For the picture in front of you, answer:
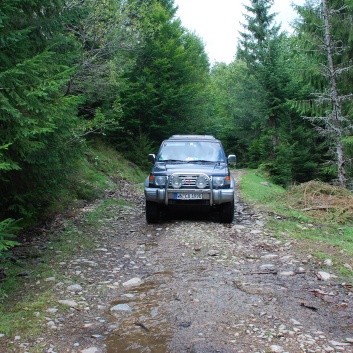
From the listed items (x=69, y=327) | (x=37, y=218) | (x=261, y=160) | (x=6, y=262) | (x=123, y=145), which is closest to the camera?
(x=69, y=327)

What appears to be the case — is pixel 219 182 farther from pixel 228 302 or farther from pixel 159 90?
pixel 159 90

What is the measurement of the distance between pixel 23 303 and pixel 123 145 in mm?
19790

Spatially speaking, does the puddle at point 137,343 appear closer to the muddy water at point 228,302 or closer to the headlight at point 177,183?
the muddy water at point 228,302

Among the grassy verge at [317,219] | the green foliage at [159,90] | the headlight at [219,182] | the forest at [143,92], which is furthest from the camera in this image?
the green foliage at [159,90]

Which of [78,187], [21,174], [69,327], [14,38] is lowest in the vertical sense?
[69,327]

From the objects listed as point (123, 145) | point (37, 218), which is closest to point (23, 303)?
point (37, 218)

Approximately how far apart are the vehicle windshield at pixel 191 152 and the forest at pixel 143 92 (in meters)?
2.33

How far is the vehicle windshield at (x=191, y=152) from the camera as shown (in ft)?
32.6

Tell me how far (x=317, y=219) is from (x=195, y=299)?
21.0 ft

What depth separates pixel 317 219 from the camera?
9.95m

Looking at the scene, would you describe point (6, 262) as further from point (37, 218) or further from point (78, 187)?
point (78, 187)

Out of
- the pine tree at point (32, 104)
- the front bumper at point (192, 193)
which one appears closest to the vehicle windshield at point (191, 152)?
the front bumper at point (192, 193)

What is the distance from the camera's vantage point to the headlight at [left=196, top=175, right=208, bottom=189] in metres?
8.57

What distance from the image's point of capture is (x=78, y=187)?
12164mm
